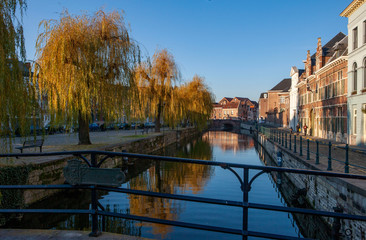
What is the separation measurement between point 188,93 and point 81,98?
87.8ft

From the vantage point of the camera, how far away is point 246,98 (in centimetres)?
12531

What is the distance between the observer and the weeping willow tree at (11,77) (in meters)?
4.67

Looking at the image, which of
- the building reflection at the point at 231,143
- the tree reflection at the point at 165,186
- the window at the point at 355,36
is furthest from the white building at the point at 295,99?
the tree reflection at the point at 165,186

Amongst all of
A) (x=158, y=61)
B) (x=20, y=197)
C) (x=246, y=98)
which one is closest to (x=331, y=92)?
→ (x=158, y=61)

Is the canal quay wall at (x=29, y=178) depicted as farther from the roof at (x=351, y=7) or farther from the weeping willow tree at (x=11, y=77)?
the roof at (x=351, y=7)

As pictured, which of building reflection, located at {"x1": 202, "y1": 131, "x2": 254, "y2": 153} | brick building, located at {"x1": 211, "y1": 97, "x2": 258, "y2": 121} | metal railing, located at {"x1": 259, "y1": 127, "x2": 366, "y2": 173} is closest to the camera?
metal railing, located at {"x1": 259, "y1": 127, "x2": 366, "y2": 173}

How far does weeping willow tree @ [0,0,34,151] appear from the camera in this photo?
467 centimetres

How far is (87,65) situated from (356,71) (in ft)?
57.2

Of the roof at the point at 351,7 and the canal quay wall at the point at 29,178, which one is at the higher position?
the roof at the point at 351,7

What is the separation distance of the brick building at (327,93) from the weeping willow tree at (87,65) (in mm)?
16248

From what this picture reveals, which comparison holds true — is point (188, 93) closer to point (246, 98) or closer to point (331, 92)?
point (331, 92)

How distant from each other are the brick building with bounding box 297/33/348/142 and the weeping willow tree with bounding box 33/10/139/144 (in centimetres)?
1625

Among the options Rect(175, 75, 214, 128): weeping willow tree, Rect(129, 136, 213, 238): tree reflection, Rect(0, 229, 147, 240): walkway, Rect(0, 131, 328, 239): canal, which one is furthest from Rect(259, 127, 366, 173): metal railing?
Rect(175, 75, 214, 128): weeping willow tree

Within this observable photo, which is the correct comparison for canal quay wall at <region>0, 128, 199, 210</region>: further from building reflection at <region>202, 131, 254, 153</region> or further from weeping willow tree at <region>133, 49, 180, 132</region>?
building reflection at <region>202, 131, 254, 153</region>
